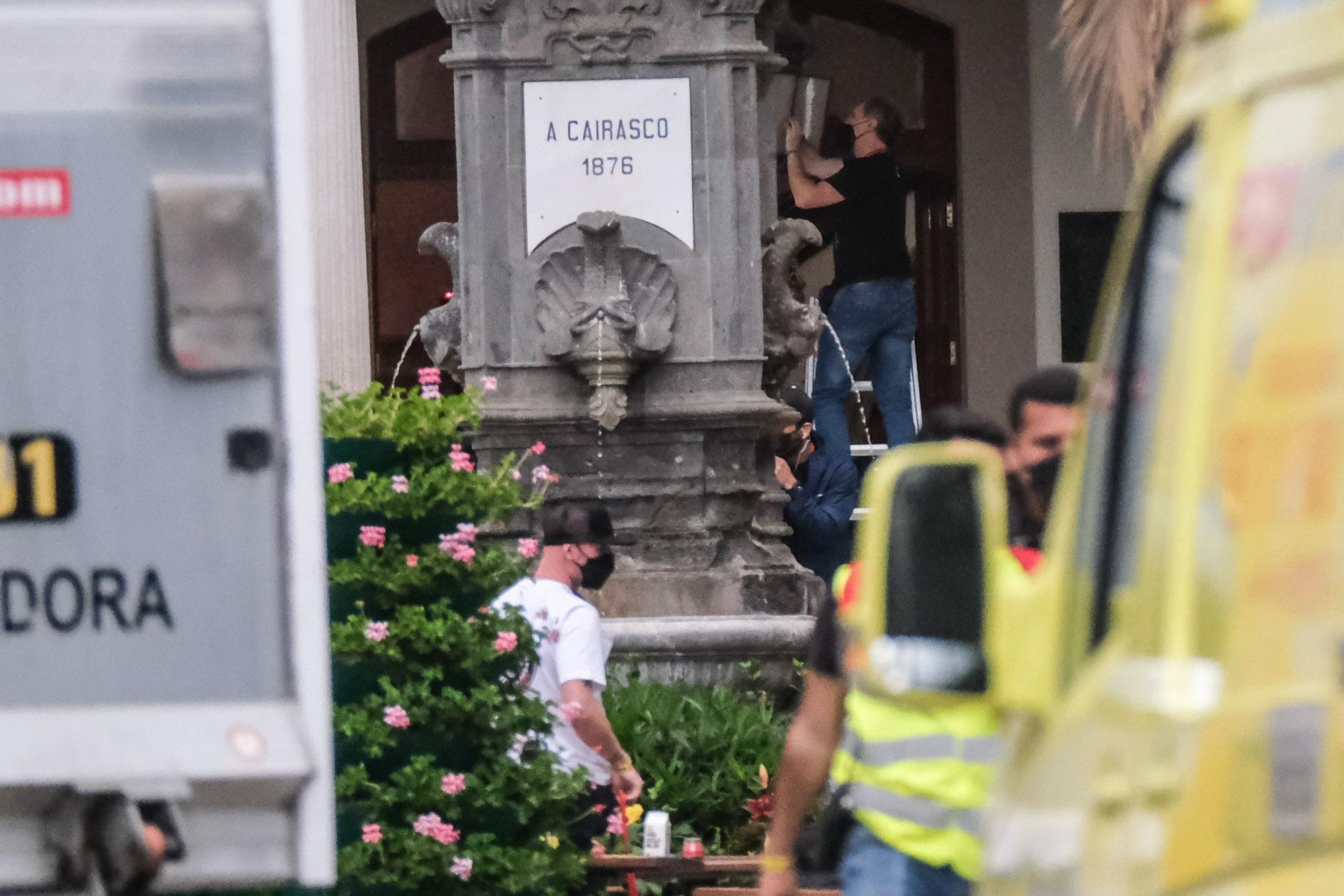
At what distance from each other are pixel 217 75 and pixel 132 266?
13.8 inches

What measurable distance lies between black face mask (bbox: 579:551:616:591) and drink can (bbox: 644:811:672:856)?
74 cm

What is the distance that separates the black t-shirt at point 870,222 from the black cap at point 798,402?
45.9 inches

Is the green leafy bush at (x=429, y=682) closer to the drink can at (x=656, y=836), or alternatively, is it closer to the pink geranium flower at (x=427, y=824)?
the pink geranium flower at (x=427, y=824)

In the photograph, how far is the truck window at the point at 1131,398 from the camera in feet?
8.45

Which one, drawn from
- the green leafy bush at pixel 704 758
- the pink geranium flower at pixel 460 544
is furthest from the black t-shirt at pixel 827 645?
the green leafy bush at pixel 704 758

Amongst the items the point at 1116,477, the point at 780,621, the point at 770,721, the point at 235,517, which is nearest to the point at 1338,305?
the point at 1116,477

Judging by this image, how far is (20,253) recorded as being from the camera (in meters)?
4.22

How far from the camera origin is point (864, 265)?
1280 centimetres

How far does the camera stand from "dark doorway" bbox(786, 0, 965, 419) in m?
17.4

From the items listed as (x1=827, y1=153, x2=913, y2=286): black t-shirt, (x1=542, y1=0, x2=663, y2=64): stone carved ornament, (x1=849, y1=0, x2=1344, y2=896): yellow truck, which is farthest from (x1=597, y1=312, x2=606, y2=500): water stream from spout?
(x1=849, y1=0, x2=1344, y2=896): yellow truck

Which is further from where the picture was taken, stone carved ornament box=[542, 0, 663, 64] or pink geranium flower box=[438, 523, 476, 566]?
stone carved ornament box=[542, 0, 663, 64]

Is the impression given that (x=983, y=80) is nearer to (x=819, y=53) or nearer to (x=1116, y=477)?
(x=819, y=53)

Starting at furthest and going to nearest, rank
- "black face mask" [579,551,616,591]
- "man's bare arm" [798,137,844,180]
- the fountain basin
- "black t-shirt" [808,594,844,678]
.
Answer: "man's bare arm" [798,137,844,180]
the fountain basin
"black face mask" [579,551,616,591]
"black t-shirt" [808,594,844,678]

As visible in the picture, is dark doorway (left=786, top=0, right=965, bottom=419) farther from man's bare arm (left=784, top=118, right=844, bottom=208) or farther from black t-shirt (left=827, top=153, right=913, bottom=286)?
black t-shirt (left=827, top=153, right=913, bottom=286)
